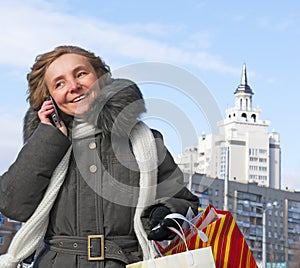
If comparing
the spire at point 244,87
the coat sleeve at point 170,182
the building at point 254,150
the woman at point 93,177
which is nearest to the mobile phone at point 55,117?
the woman at point 93,177

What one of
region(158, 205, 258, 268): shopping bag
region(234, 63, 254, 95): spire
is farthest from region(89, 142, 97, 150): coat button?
region(234, 63, 254, 95): spire

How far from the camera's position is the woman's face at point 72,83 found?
3.33 meters

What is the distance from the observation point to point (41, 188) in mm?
3287

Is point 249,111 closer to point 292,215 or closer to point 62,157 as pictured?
point 292,215

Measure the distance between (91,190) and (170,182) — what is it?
1.03ft

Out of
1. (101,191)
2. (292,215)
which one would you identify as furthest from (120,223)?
(292,215)

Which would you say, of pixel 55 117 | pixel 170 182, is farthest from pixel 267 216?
pixel 55 117

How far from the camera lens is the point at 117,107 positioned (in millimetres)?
3307

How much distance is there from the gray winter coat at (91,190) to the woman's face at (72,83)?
53mm

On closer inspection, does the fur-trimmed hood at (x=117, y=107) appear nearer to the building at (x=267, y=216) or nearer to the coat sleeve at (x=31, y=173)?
the coat sleeve at (x=31, y=173)

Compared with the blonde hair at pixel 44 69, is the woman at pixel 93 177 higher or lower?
lower

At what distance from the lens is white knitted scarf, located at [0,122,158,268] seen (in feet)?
10.7

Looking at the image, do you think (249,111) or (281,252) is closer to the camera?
(281,252)

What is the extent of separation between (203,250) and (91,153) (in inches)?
23.2
